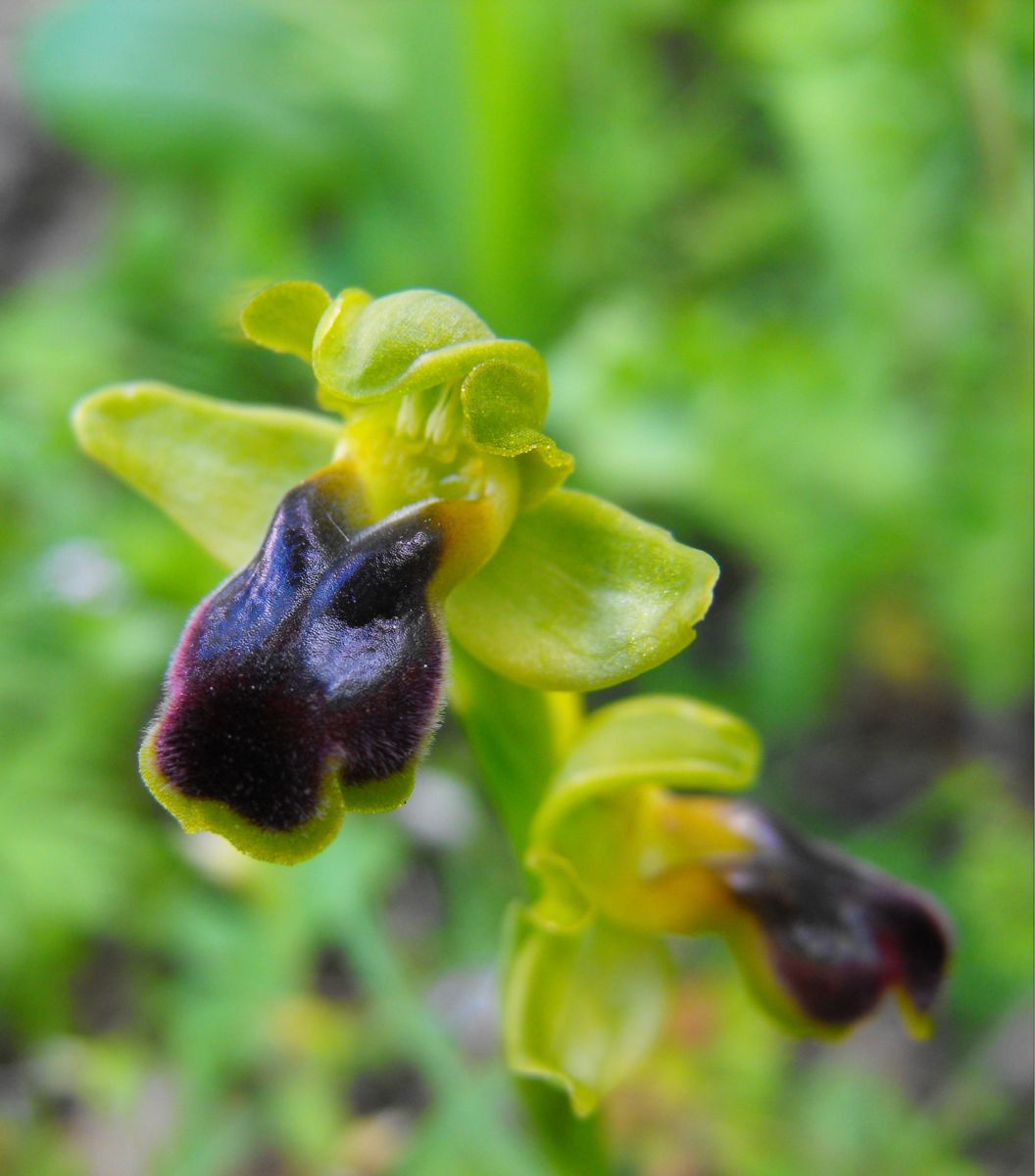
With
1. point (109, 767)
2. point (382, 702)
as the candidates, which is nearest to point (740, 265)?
point (109, 767)

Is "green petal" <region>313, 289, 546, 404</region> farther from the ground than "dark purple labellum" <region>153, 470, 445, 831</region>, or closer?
farther from the ground

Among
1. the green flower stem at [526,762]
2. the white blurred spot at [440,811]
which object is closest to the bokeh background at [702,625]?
the white blurred spot at [440,811]

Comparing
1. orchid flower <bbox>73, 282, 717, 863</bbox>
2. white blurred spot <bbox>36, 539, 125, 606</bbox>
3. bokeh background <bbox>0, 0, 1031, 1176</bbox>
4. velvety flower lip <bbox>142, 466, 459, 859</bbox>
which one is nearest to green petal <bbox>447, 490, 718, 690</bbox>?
orchid flower <bbox>73, 282, 717, 863</bbox>

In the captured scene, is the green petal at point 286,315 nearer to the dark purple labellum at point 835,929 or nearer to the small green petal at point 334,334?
the small green petal at point 334,334

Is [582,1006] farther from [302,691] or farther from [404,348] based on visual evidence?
[404,348]

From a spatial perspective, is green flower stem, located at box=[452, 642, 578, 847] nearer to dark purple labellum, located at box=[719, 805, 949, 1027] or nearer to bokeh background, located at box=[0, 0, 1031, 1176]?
dark purple labellum, located at box=[719, 805, 949, 1027]

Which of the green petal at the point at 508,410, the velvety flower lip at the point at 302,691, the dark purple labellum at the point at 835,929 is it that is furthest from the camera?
the dark purple labellum at the point at 835,929
